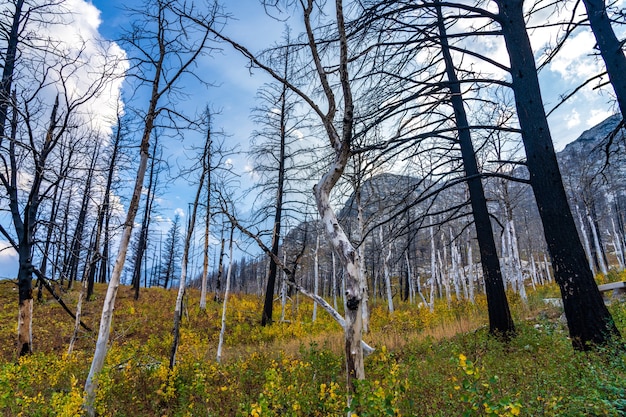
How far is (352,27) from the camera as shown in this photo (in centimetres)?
424

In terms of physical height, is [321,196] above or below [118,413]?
above

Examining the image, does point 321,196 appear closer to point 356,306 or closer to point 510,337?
point 356,306

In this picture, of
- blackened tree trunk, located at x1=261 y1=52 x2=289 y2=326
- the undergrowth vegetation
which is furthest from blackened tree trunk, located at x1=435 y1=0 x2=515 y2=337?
blackened tree trunk, located at x1=261 y1=52 x2=289 y2=326

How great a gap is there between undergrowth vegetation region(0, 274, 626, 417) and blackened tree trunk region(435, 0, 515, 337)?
16.3 inches

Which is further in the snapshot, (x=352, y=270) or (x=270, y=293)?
(x=270, y=293)

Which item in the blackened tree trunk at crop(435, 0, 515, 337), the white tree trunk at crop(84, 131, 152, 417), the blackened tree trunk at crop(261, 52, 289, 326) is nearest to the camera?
the white tree trunk at crop(84, 131, 152, 417)

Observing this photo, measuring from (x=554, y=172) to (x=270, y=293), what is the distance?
12257mm

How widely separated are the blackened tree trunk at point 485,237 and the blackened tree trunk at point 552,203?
55.2 inches

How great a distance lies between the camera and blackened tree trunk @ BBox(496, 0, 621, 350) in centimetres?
388

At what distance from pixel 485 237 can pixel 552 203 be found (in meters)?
2.93

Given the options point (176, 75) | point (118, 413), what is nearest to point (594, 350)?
point (118, 413)

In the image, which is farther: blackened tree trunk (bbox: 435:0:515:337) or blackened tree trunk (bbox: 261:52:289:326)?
blackened tree trunk (bbox: 261:52:289:326)

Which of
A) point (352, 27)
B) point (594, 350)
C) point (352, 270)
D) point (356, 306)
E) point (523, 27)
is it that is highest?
point (523, 27)

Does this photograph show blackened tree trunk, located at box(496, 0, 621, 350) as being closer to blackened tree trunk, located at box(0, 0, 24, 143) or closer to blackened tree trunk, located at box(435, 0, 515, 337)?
blackened tree trunk, located at box(435, 0, 515, 337)
